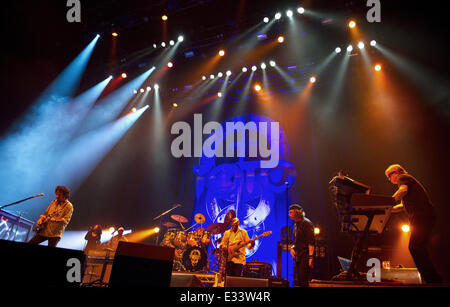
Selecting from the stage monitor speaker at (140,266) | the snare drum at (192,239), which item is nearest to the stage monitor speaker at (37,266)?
the stage monitor speaker at (140,266)

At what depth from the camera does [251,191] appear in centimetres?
927

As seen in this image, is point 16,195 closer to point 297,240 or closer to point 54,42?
point 54,42

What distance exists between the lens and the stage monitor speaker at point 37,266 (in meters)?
1.54

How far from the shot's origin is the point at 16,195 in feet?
31.7

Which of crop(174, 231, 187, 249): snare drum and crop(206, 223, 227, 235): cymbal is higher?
crop(206, 223, 227, 235): cymbal

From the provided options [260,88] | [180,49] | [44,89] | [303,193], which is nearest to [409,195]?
[303,193]

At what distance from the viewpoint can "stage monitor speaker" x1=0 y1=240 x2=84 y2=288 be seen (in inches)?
60.6

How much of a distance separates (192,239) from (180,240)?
1.41 ft

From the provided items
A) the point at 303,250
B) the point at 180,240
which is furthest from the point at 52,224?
the point at 303,250

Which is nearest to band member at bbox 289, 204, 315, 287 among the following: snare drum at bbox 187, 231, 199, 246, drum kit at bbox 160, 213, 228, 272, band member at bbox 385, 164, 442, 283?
band member at bbox 385, 164, 442, 283

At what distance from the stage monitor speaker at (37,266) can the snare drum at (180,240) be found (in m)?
6.34

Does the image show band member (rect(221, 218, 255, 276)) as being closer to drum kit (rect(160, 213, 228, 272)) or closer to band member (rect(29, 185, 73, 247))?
drum kit (rect(160, 213, 228, 272))

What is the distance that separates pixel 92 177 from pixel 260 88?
779cm

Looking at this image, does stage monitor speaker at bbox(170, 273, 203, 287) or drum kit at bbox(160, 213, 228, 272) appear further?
drum kit at bbox(160, 213, 228, 272)
